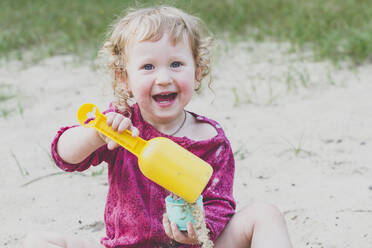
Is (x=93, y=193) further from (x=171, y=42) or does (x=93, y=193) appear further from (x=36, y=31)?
(x=36, y=31)

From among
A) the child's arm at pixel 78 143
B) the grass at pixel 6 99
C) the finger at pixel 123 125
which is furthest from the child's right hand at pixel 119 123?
the grass at pixel 6 99

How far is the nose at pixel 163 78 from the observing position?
5.51 feet

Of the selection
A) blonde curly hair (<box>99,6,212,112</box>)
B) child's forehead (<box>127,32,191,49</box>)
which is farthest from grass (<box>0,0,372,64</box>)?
child's forehead (<box>127,32,191,49</box>)

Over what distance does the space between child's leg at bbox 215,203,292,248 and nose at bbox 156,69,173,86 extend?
0.47 meters

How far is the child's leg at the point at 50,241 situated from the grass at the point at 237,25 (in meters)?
2.55

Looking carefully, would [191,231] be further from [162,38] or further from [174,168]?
[162,38]

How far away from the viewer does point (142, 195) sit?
1801mm

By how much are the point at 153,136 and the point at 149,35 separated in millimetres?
313

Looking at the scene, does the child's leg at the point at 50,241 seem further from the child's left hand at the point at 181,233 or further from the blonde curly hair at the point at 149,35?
the blonde curly hair at the point at 149,35

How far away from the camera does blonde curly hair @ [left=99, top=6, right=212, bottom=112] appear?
1749 millimetres

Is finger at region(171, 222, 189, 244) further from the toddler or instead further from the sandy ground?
the sandy ground

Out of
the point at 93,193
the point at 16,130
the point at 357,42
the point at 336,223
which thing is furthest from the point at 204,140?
the point at 357,42

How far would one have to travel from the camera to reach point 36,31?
16.1 ft

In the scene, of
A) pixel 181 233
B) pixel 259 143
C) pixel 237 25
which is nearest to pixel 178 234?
pixel 181 233
